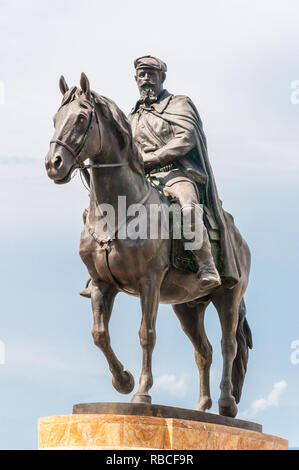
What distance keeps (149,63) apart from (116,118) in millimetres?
1753

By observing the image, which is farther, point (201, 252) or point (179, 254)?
point (179, 254)

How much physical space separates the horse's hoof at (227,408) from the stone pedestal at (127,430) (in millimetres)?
1223

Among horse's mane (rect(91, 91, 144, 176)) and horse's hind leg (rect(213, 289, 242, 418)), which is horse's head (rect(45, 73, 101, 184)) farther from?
horse's hind leg (rect(213, 289, 242, 418))

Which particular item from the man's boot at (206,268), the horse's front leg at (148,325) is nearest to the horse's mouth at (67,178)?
the horse's front leg at (148,325)

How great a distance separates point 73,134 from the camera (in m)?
12.8

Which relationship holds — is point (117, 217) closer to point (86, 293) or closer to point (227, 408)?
point (86, 293)

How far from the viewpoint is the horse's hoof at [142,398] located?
13008mm

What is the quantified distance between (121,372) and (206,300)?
211 centimetres

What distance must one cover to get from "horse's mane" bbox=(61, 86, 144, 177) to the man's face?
4.75 feet

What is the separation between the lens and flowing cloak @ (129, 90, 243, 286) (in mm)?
14602

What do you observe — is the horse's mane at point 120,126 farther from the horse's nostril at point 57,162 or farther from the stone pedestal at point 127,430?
the stone pedestal at point 127,430

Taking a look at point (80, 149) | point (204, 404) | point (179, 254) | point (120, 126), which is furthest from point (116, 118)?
point (204, 404)

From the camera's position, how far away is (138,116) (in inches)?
587

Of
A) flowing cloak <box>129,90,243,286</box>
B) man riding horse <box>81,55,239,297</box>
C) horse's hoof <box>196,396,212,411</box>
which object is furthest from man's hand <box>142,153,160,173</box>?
horse's hoof <box>196,396,212,411</box>
